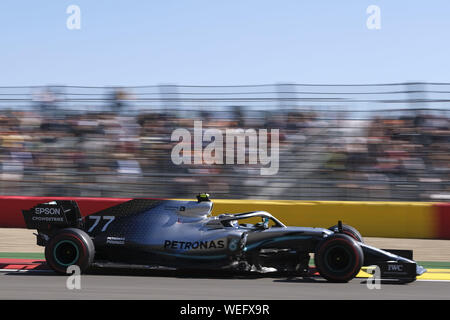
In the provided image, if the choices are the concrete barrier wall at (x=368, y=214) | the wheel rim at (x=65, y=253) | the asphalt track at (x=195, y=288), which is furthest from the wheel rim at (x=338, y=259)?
the concrete barrier wall at (x=368, y=214)

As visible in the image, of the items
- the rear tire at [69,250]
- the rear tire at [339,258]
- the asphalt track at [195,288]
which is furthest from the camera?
the rear tire at [69,250]

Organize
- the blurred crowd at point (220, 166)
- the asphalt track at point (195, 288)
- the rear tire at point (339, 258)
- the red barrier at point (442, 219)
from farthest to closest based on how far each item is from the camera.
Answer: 1. the blurred crowd at point (220, 166)
2. the red barrier at point (442, 219)
3. the rear tire at point (339, 258)
4. the asphalt track at point (195, 288)

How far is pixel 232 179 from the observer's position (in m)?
12.1

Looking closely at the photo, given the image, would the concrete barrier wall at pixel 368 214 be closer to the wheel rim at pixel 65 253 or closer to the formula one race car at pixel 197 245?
the formula one race car at pixel 197 245

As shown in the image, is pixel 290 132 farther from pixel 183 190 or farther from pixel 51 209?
pixel 51 209

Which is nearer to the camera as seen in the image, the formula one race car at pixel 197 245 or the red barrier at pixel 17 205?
the formula one race car at pixel 197 245

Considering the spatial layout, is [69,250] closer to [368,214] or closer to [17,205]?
[17,205]

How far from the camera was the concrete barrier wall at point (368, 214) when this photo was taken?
11.2 m

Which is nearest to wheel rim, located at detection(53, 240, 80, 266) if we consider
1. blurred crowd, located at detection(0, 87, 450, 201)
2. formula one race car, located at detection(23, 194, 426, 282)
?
formula one race car, located at detection(23, 194, 426, 282)

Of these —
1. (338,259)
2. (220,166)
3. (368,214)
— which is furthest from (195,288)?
(220,166)

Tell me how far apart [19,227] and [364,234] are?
21.6ft

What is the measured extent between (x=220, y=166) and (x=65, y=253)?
535 cm

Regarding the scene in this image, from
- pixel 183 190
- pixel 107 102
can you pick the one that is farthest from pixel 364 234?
pixel 107 102

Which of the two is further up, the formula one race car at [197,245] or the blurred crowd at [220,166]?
the blurred crowd at [220,166]
